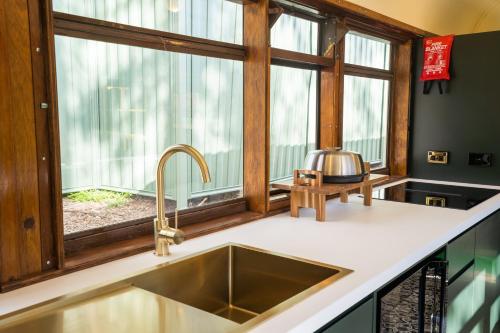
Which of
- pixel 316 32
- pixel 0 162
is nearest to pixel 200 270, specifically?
pixel 0 162

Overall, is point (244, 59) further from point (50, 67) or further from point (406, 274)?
point (406, 274)

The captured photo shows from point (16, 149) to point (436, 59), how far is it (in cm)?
270

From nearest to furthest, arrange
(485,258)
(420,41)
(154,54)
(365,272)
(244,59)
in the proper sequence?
(365,272)
(154,54)
(244,59)
(485,258)
(420,41)

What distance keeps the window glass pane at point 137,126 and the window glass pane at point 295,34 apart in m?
0.32

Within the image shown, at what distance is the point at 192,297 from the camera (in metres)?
1.46

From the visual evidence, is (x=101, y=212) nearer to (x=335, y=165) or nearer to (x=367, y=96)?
(x=335, y=165)

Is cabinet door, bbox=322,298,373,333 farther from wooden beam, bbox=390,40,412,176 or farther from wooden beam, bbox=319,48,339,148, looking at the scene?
wooden beam, bbox=390,40,412,176

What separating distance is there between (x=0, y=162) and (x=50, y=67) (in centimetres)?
28

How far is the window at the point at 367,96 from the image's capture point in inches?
111

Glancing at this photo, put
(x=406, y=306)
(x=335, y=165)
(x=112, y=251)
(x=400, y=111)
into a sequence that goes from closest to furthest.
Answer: (x=112, y=251)
(x=406, y=306)
(x=335, y=165)
(x=400, y=111)

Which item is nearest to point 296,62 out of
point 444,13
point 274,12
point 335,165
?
point 274,12

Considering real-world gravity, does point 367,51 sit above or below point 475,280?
above

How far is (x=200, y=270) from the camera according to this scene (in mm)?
1485

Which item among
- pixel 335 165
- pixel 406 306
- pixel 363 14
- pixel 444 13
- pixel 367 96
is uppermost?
pixel 444 13
